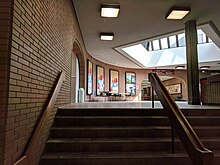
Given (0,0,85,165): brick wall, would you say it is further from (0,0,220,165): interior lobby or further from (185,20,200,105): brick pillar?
(185,20,200,105): brick pillar

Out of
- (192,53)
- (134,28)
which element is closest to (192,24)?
(192,53)

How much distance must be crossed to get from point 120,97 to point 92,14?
32.6ft

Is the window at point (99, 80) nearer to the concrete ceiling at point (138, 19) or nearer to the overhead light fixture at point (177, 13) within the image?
the concrete ceiling at point (138, 19)

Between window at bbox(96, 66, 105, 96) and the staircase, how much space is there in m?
9.02

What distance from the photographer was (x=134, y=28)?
7.23m

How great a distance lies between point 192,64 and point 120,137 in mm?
4198

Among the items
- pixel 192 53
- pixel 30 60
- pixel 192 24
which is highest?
pixel 192 24

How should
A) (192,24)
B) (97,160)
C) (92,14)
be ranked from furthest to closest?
1. (192,24)
2. (92,14)
3. (97,160)

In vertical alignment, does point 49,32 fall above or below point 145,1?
below

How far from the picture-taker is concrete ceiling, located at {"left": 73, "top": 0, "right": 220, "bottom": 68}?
5.25m

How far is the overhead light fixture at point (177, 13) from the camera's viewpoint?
17.6 ft

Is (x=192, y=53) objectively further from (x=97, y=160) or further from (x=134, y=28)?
(x=97, y=160)

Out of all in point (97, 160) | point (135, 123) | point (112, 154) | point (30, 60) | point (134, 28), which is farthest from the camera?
point (134, 28)

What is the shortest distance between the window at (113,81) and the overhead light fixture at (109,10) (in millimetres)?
9263
